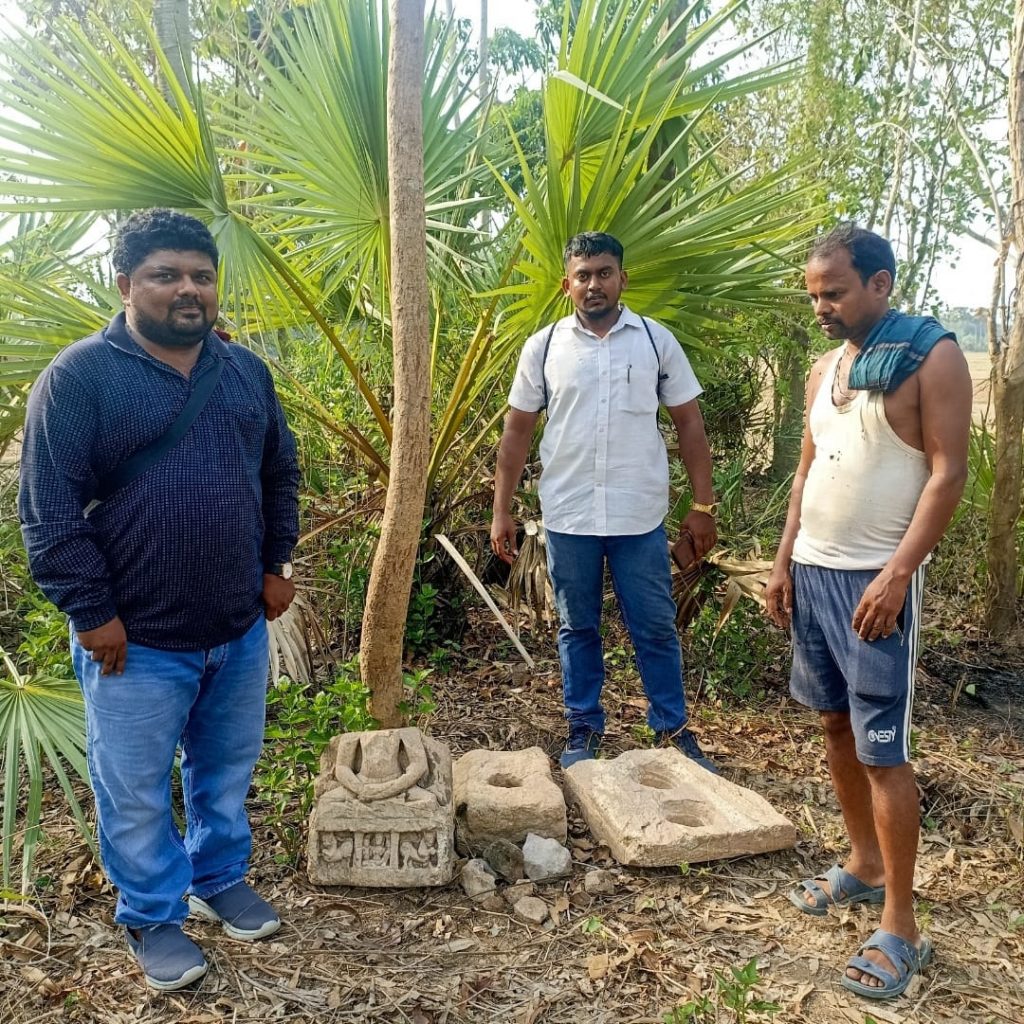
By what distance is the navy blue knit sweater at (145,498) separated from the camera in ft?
6.68

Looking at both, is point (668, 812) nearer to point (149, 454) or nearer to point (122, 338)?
point (149, 454)

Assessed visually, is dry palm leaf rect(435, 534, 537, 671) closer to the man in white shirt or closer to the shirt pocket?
Answer: the man in white shirt

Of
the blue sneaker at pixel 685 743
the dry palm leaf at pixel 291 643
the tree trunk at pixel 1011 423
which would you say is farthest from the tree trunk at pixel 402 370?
the tree trunk at pixel 1011 423

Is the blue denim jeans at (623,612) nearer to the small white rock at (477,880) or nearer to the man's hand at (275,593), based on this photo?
the small white rock at (477,880)

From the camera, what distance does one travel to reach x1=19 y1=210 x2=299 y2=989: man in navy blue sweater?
205cm

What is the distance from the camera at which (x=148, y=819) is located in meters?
2.24

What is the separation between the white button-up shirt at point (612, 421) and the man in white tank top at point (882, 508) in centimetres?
92

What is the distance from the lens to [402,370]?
2.89 metres

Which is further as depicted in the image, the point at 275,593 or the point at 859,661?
the point at 275,593

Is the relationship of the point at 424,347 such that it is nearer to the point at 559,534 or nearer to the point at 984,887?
the point at 559,534

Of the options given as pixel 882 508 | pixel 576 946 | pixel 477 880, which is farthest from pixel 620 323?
pixel 576 946

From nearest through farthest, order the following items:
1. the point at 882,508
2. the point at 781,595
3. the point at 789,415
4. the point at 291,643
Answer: the point at 882,508 → the point at 781,595 → the point at 291,643 → the point at 789,415

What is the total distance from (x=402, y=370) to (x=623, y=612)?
128cm

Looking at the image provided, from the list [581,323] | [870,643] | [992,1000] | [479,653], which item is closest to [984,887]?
[992,1000]
